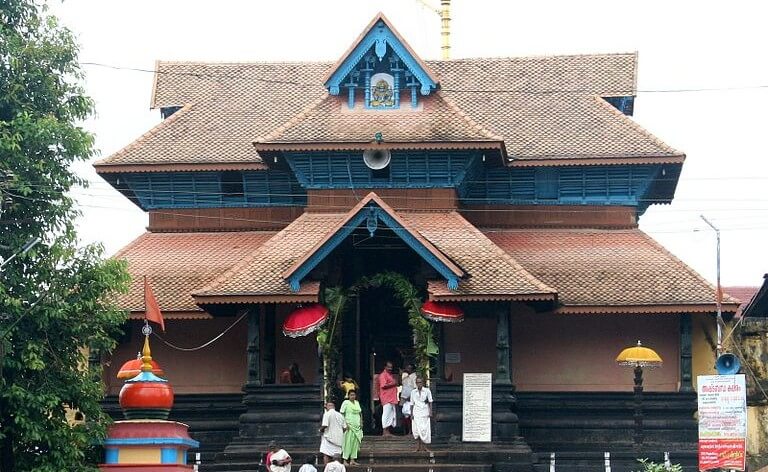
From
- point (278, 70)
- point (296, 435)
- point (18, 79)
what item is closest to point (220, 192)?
point (278, 70)

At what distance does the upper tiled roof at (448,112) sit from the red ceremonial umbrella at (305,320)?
3.89 meters

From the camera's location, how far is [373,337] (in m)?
36.5

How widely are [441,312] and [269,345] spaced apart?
370 centimetres

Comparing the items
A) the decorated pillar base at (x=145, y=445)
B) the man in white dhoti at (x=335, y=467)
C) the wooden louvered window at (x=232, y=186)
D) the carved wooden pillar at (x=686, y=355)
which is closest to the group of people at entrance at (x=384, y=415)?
the man in white dhoti at (x=335, y=467)

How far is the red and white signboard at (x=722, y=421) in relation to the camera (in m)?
28.5

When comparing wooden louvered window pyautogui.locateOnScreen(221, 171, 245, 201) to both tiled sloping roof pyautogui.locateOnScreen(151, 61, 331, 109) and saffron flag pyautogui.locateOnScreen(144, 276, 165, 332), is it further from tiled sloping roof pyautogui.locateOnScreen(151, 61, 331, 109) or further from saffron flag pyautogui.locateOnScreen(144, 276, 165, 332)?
saffron flag pyautogui.locateOnScreen(144, 276, 165, 332)

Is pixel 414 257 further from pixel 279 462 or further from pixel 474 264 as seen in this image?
pixel 279 462

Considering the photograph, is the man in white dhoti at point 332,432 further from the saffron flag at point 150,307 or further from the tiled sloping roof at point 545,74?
the tiled sloping roof at point 545,74

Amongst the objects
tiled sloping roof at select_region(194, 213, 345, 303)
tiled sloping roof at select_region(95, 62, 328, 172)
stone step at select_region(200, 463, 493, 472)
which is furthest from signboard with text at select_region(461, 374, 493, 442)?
tiled sloping roof at select_region(95, 62, 328, 172)

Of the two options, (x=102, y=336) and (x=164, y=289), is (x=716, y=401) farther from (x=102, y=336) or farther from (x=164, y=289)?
(x=164, y=289)

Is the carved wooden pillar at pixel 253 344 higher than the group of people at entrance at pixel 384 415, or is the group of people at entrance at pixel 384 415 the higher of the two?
the carved wooden pillar at pixel 253 344

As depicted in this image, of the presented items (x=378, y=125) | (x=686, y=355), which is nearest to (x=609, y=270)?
(x=686, y=355)

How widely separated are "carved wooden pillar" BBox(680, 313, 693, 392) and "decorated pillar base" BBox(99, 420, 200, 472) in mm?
11207

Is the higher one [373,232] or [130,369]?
[373,232]
